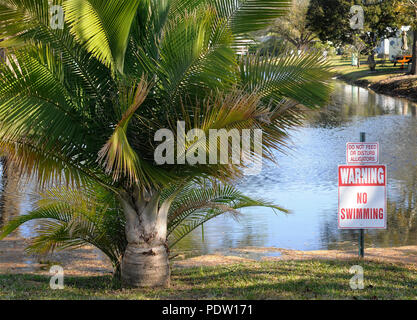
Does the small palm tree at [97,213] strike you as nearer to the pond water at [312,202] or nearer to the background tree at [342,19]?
the pond water at [312,202]

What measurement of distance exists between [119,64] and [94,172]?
1420mm

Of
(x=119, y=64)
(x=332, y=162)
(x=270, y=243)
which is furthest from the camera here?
(x=332, y=162)

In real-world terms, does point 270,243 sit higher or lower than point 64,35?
lower

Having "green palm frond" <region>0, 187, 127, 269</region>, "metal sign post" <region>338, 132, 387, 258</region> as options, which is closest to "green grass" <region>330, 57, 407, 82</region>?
"metal sign post" <region>338, 132, 387, 258</region>

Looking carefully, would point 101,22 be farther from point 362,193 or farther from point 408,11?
point 408,11

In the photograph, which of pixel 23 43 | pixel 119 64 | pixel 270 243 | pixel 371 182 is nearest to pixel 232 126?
pixel 119 64

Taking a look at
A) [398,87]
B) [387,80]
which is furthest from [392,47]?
[398,87]

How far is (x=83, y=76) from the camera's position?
24.2 feet

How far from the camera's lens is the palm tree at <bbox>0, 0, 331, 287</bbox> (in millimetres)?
6664

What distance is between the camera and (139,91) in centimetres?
622

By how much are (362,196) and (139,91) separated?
4.11 metres

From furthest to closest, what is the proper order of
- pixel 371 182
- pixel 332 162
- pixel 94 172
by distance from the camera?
1. pixel 332 162
2. pixel 371 182
3. pixel 94 172

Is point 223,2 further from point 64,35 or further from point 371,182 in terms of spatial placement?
point 371,182
